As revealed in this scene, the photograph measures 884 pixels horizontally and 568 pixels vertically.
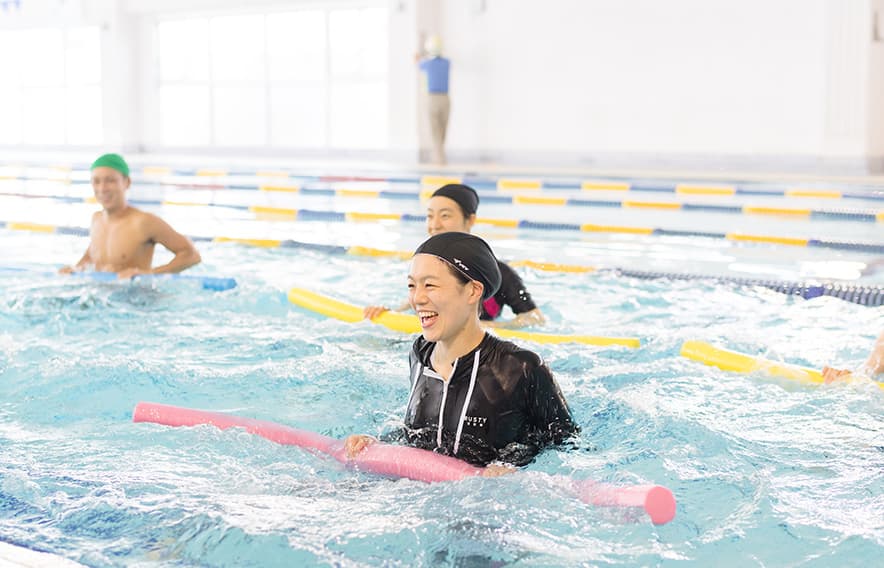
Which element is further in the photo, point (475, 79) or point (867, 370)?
point (475, 79)

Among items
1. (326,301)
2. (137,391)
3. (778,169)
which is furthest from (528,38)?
(137,391)

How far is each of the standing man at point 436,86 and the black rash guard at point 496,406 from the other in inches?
555

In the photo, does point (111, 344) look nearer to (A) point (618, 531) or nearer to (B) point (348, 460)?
(B) point (348, 460)

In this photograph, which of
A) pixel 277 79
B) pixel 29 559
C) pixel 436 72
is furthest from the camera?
pixel 277 79

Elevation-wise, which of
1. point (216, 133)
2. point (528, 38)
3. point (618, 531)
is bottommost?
point (618, 531)

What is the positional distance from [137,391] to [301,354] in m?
0.88

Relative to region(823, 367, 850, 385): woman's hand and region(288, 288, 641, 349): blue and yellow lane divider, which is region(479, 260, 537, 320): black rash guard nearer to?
region(288, 288, 641, 349): blue and yellow lane divider

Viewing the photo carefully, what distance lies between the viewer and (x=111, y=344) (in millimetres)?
5633

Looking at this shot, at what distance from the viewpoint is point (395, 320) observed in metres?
5.45

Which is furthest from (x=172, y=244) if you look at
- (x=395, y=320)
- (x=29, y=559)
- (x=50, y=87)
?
(x=50, y=87)

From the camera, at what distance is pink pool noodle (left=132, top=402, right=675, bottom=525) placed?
2891mm

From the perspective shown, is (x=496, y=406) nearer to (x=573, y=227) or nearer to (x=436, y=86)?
(x=573, y=227)

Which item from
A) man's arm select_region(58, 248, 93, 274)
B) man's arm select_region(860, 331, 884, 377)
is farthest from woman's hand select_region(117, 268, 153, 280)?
man's arm select_region(860, 331, 884, 377)

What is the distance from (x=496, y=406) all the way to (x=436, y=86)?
14305mm
